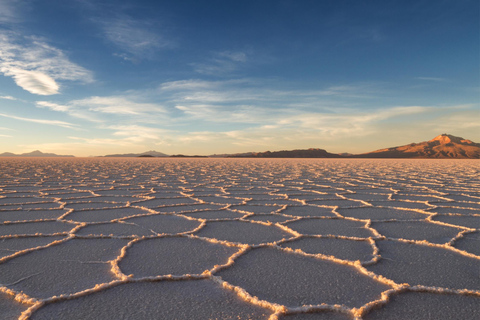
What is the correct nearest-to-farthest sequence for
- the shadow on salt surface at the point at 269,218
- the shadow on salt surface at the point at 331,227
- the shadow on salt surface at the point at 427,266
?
the shadow on salt surface at the point at 427,266 < the shadow on salt surface at the point at 331,227 < the shadow on salt surface at the point at 269,218

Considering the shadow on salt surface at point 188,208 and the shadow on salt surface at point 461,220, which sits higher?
the shadow on salt surface at point 188,208

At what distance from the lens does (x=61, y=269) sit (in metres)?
1.25

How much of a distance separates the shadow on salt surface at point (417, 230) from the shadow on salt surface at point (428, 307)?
708mm

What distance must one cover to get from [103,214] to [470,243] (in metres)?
2.18

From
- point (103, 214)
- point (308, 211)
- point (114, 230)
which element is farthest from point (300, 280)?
point (103, 214)

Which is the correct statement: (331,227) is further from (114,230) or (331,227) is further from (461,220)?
(114,230)

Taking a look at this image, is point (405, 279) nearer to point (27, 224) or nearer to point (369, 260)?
point (369, 260)

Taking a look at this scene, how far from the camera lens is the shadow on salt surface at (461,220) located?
205 cm

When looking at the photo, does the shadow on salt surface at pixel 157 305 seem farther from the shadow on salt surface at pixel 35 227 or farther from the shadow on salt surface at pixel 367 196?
the shadow on salt surface at pixel 367 196

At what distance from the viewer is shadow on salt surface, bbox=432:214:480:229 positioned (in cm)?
205

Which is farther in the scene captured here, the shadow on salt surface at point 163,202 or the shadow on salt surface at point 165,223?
the shadow on salt surface at point 163,202

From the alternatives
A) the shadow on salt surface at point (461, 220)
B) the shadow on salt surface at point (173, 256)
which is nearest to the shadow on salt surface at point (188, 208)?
A: the shadow on salt surface at point (173, 256)

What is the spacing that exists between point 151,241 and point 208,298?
0.70m

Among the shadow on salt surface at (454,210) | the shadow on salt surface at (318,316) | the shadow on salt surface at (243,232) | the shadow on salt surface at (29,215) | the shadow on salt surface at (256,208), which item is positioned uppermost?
the shadow on salt surface at (29,215)
